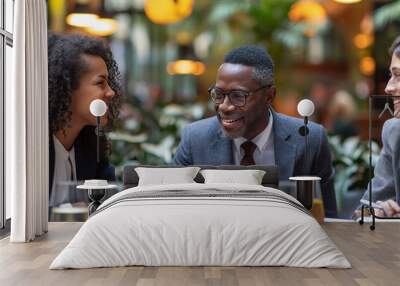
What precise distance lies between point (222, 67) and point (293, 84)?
789 mm

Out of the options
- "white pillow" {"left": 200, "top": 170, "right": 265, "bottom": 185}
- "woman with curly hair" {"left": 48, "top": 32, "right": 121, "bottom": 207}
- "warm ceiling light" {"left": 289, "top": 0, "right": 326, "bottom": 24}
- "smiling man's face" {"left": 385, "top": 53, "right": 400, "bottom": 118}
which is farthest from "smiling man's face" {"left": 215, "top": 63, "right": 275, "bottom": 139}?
"smiling man's face" {"left": 385, "top": 53, "right": 400, "bottom": 118}

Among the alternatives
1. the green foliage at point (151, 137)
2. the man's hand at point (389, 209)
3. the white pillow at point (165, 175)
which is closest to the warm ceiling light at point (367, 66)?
the man's hand at point (389, 209)

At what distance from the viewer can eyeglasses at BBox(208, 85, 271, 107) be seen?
24.7ft

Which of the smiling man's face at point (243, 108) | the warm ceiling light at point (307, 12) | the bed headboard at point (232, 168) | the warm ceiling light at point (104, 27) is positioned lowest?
the bed headboard at point (232, 168)

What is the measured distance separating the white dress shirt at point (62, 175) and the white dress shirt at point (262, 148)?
1.77m

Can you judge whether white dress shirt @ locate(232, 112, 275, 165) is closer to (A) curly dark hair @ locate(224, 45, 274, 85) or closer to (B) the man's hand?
(A) curly dark hair @ locate(224, 45, 274, 85)

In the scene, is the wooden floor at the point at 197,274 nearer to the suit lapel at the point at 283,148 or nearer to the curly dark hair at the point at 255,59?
the suit lapel at the point at 283,148

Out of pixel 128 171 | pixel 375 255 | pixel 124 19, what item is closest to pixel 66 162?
pixel 128 171

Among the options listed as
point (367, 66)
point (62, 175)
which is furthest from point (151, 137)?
point (367, 66)

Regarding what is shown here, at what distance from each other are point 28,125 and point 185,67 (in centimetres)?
217

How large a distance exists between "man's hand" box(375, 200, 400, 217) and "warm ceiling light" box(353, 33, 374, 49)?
1709 millimetres

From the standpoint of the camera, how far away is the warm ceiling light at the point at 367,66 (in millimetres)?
7773

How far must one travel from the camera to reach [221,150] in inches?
299

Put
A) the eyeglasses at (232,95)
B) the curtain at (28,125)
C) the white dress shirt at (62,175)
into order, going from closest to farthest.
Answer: the curtain at (28,125)
the eyeglasses at (232,95)
the white dress shirt at (62,175)
